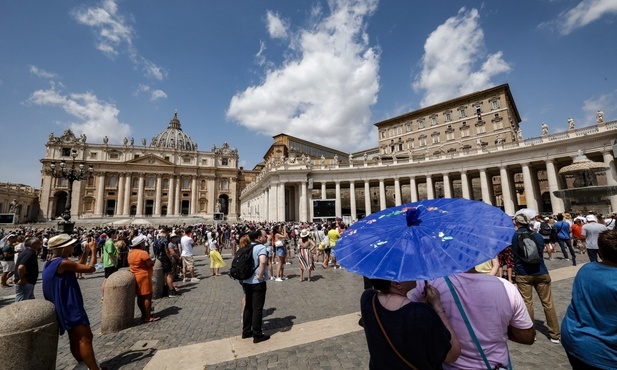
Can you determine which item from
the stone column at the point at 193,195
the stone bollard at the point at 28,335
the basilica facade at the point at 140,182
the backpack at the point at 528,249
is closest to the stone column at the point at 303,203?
the basilica facade at the point at 140,182

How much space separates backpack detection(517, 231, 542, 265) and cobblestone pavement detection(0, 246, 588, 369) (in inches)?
53.0

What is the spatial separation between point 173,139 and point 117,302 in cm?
9764

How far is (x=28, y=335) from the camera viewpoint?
291cm

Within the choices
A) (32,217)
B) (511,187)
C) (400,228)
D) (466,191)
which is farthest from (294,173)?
(32,217)

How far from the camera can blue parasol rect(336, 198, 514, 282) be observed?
1538 millimetres

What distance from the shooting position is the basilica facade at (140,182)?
6194 centimetres

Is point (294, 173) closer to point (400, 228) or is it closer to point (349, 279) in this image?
point (349, 279)

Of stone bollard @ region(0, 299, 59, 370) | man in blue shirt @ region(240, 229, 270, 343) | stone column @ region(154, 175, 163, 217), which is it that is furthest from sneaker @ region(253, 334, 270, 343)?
stone column @ region(154, 175, 163, 217)

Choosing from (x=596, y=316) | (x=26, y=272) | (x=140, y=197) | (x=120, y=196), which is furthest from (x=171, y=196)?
(x=596, y=316)

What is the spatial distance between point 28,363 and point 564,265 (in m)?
14.3

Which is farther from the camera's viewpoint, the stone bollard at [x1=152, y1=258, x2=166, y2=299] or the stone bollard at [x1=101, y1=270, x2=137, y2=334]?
the stone bollard at [x1=152, y1=258, x2=166, y2=299]

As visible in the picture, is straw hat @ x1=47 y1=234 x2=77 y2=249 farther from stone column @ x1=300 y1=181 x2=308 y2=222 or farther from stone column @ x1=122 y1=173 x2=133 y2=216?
stone column @ x1=122 y1=173 x2=133 y2=216

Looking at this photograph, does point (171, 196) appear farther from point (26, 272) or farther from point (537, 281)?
point (537, 281)

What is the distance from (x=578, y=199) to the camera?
19438 mm
